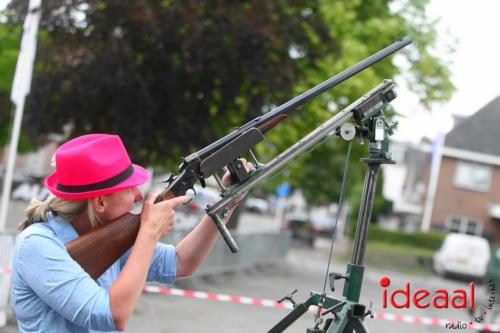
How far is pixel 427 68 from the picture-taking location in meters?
20.4

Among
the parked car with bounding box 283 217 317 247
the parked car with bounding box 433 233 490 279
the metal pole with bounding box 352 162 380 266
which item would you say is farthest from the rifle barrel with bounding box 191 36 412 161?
the parked car with bounding box 283 217 317 247

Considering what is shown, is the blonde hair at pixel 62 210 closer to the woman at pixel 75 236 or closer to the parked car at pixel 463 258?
the woman at pixel 75 236

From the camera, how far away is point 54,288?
6.72 feet

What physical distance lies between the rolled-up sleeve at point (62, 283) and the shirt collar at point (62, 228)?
73mm

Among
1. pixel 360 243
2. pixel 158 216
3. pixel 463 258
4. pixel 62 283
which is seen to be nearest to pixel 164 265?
pixel 158 216

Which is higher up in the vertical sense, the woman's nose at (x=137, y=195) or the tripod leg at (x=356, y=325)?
the woman's nose at (x=137, y=195)

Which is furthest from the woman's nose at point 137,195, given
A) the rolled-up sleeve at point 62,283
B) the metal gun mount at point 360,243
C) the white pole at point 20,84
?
the white pole at point 20,84

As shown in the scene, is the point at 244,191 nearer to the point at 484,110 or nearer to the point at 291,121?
the point at 484,110

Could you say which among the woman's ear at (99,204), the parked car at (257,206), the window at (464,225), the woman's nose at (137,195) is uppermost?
the window at (464,225)

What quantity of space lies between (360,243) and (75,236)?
965 mm

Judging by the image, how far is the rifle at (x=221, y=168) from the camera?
2.17 meters

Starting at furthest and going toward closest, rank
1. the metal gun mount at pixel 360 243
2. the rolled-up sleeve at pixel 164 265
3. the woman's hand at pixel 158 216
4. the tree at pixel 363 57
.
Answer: the tree at pixel 363 57 < the rolled-up sleeve at pixel 164 265 < the metal gun mount at pixel 360 243 < the woman's hand at pixel 158 216

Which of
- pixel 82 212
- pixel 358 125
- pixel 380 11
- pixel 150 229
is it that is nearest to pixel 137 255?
pixel 150 229

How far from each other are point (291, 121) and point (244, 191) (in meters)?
12.7
